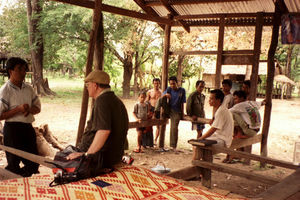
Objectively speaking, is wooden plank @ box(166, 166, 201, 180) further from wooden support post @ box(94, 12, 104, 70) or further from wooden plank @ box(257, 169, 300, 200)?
wooden support post @ box(94, 12, 104, 70)

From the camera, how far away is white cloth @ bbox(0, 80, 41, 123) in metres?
3.57

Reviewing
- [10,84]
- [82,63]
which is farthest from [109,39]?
[10,84]

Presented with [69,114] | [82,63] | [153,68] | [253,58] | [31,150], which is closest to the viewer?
[31,150]

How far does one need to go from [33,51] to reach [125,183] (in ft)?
54.9

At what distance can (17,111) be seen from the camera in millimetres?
3584

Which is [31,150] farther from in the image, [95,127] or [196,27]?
[196,27]

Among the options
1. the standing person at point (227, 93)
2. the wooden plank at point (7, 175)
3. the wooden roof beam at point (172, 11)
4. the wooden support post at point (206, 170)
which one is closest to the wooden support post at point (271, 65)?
the standing person at point (227, 93)

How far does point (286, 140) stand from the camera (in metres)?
10.0

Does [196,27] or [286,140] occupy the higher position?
[196,27]

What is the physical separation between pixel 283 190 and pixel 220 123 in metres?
2.05

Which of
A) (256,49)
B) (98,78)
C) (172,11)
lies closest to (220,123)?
(98,78)

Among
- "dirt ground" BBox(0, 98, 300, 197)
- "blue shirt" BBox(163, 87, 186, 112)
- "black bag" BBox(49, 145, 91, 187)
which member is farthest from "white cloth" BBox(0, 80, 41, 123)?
"blue shirt" BBox(163, 87, 186, 112)

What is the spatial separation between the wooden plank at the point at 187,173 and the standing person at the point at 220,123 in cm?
69

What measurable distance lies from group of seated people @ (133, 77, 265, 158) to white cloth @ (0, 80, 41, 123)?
9.55 feet
